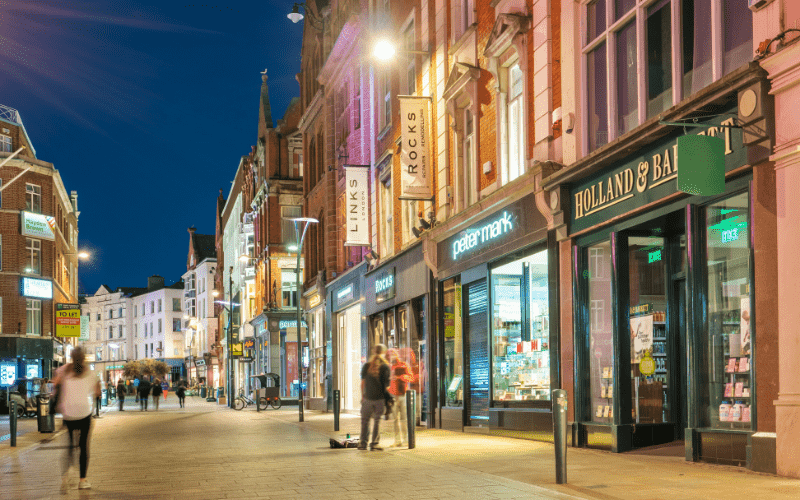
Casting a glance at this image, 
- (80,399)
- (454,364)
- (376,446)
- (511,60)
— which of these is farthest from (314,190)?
(80,399)

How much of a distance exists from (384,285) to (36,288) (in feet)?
112

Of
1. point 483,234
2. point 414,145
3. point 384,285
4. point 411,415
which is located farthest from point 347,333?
point 411,415

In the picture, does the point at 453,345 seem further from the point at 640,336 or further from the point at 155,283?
the point at 155,283

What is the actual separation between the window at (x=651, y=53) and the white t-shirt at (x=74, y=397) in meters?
8.34

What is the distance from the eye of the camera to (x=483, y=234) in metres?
19.2

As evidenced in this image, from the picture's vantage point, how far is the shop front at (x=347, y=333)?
32.4 meters

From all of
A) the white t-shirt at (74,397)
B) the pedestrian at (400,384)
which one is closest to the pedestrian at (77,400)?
the white t-shirt at (74,397)

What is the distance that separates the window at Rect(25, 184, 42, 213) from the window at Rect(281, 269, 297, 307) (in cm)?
1584

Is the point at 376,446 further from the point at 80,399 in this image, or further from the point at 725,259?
the point at 725,259

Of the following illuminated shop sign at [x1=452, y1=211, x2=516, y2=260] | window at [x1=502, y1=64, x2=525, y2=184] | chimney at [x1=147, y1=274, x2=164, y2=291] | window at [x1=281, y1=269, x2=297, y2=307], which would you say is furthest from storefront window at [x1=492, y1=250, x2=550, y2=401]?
chimney at [x1=147, y1=274, x2=164, y2=291]

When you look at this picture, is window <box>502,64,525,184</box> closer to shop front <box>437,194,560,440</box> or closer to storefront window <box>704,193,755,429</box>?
shop front <box>437,194,560,440</box>

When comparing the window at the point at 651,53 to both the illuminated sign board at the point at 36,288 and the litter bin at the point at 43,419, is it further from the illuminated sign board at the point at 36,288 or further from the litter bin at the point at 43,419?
the illuminated sign board at the point at 36,288

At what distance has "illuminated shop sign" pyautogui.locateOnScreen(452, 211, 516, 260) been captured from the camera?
708 inches

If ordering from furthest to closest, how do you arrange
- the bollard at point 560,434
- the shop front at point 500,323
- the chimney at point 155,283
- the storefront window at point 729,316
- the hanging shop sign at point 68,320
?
the chimney at point 155,283, the hanging shop sign at point 68,320, the shop front at point 500,323, the storefront window at point 729,316, the bollard at point 560,434
